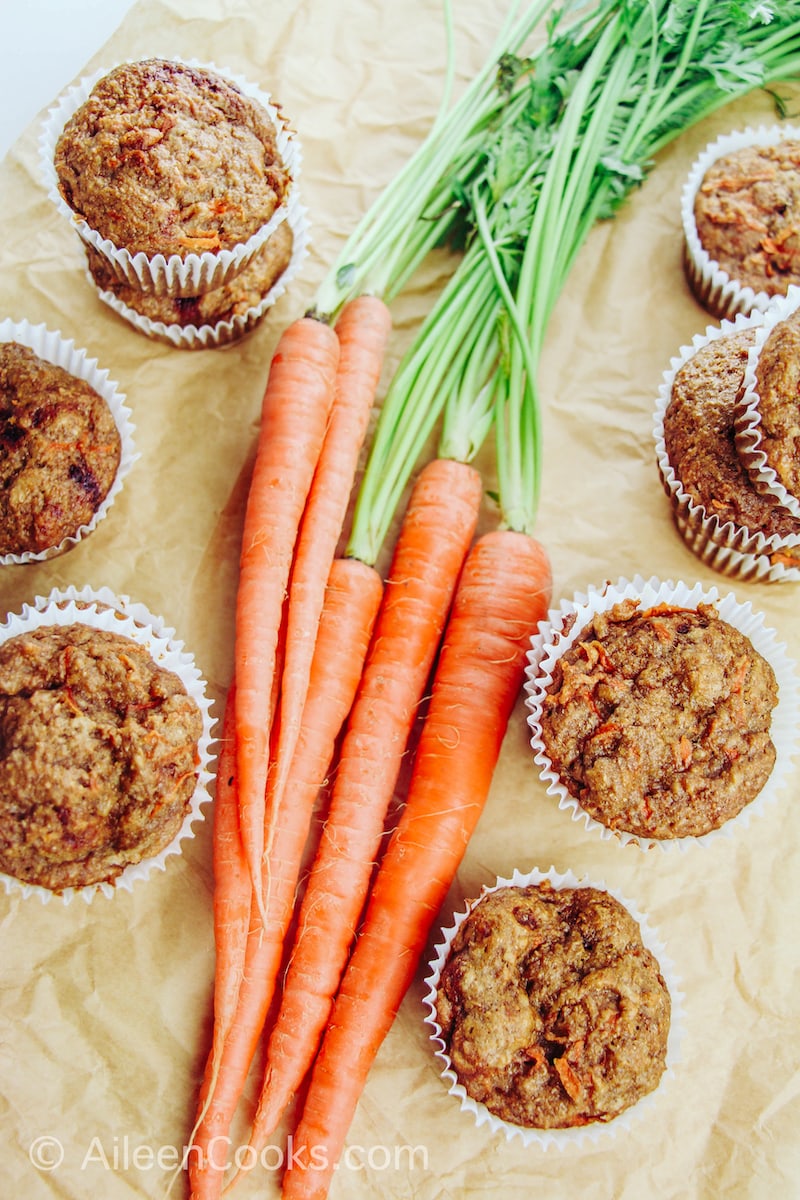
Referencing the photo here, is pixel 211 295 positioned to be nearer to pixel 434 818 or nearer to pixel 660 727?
pixel 434 818

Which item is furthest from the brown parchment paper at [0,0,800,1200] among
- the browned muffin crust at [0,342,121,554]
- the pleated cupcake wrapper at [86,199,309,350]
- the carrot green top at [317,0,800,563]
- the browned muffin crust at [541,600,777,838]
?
the browned muffin crust at [541,600,777,838]

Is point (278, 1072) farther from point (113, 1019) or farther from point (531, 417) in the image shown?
point (531, 417)

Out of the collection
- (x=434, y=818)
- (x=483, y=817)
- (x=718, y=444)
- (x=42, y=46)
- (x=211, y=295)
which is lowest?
(x=483, y=817)

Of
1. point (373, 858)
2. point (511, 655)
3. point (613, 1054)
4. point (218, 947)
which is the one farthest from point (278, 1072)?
point (511, 655)

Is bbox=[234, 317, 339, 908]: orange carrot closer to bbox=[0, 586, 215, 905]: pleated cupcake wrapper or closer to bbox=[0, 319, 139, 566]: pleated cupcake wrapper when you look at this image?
bbox=[0, 586, 215, 905]: pleated cupcake wrapper

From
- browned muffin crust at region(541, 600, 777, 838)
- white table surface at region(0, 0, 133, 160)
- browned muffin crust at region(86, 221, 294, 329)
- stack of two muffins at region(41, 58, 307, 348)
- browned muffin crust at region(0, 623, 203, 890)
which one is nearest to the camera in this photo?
browned muffin crust at region(0, 623, 203, 890)

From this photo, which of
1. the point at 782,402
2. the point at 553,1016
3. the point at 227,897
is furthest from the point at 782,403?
the point at 227,897

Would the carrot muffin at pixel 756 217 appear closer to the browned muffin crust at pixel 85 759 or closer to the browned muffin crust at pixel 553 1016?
the browned muffin crust at pixel 553 1016
